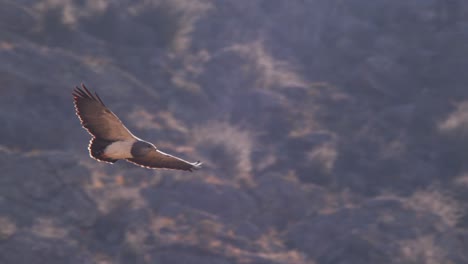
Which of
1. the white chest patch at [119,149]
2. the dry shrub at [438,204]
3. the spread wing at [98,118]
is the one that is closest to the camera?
the spread wing at [98,118]

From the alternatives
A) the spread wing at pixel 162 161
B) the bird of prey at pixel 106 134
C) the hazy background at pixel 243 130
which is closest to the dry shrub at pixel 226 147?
the hazy background at pixel 243 130

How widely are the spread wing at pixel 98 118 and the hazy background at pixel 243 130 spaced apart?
6682 millimetres

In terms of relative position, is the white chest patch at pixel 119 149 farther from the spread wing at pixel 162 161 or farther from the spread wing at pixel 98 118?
the spread wing at pixel 162 161

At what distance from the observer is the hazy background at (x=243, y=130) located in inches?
564

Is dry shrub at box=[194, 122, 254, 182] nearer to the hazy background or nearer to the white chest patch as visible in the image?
the hazy background

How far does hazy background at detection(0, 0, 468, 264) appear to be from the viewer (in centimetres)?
1433

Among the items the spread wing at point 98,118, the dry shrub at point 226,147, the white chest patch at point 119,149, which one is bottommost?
the white chest patch at point 119,149

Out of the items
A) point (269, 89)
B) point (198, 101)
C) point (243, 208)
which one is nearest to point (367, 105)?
point (269, 89)

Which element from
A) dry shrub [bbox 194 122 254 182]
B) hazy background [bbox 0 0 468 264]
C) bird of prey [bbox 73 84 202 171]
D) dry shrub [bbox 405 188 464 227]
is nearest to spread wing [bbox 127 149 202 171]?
bird of prey [bbox 73 84 202 171]

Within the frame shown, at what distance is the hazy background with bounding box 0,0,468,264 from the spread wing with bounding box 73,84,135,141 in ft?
21.9

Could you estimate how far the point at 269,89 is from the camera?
1961 centimetres

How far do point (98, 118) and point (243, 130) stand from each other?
11.3 m

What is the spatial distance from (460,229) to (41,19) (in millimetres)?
12969

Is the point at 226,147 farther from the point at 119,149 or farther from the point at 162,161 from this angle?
the point at 119,149
